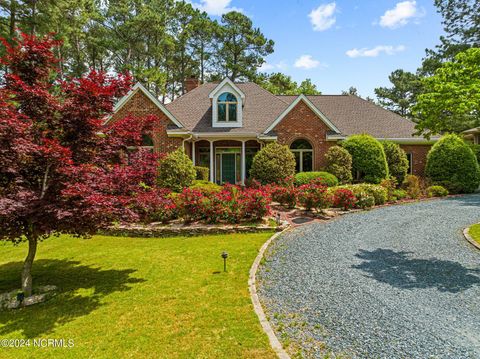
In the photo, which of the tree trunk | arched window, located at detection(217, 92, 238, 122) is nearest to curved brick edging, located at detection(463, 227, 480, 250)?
the tree trunk

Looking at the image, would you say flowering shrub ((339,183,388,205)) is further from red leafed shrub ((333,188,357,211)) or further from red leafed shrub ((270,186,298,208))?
red leafed shrub ((270,186,298,208))

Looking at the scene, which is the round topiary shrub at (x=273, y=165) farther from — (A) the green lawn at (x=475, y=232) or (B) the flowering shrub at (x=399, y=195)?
(A) the green lawn at (x=475, y=232)

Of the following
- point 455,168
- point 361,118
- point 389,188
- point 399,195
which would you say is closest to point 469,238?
point 389,188

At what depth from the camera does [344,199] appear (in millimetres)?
12781

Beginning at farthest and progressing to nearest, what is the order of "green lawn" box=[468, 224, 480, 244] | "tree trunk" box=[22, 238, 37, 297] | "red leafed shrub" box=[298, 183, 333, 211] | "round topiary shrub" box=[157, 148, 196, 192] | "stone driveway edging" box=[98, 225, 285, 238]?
"round topiary shrub" box=[157, 148, 196, 192], "red leafed shrub" box=[298, 183, 333, 211], "stone driveway edging" box=[98, 225, 285, 238], "green lawn" box=[468, 224, 480, 244], "tree trunk" box=[22, 238, 37, 297]

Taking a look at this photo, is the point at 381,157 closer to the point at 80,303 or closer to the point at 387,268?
the point at 387,268

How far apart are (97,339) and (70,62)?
1510 inches

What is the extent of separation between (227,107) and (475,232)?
14.7 meters

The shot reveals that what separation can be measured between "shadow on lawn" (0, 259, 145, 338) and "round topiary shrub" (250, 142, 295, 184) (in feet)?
32.5

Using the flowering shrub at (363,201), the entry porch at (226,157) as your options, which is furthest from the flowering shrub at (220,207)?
the entry porch at (226,157)

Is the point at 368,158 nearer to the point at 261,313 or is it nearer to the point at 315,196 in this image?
the point at 315,196

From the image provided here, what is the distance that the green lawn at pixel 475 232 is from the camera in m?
8.58

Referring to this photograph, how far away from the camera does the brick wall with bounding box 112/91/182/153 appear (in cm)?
1650

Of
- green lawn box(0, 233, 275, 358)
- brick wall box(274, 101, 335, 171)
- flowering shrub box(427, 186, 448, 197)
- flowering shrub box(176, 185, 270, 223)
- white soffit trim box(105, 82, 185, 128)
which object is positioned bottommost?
green lawn box(0, 233, 275, 358)
